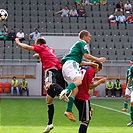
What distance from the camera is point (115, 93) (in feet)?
122

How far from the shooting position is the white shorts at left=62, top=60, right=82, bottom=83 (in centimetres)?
1082

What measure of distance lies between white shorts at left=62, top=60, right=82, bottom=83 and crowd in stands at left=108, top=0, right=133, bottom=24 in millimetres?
31029

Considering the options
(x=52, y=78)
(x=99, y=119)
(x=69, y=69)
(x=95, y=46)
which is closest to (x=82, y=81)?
(x=69, y=69)

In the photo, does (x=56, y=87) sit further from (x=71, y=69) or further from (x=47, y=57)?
(x=47, y=57)

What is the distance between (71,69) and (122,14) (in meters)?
31.8

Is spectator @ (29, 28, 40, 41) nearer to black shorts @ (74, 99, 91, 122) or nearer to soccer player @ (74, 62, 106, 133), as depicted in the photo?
soccer player @ (74, 62, 106, 133)

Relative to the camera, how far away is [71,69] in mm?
10820

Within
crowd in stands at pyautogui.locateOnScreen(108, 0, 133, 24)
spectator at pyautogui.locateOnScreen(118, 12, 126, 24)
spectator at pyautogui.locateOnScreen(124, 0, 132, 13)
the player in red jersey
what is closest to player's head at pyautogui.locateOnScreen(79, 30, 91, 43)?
the player in red jersey

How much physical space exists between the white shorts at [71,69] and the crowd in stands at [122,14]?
102ft

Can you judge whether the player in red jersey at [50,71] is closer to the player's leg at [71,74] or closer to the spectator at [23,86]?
the player's leg at [71,74]

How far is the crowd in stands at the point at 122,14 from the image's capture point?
→ 41.8 meters

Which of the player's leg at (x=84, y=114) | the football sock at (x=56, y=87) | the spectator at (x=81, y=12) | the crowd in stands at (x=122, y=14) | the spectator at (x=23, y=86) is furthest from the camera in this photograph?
the spectator at (x=81, y=12)

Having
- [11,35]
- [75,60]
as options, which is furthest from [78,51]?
[11,35]

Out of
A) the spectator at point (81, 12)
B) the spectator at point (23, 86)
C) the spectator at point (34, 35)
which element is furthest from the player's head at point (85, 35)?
the spectator at point (81, 12)
